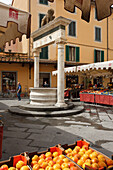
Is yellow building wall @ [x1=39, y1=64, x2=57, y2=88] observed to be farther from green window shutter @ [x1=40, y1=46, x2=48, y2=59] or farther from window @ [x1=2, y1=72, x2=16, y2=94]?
window @ [x1=2, y1=72, x2=16, y2=94]

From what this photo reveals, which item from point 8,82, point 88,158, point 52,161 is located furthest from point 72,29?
point 52,161

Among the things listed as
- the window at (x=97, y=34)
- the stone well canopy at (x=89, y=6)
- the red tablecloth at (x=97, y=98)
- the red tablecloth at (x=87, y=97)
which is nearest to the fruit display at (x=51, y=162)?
the stone well canopy at (x=89, y=6)

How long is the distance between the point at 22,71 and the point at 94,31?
431 inches

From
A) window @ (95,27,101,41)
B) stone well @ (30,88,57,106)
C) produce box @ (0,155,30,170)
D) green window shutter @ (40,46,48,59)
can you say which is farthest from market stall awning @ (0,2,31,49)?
window @ (95,27,101,41)

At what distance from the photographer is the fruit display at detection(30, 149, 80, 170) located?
1.68 meters

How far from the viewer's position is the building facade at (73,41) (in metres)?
17.1

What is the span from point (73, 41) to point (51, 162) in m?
18.5

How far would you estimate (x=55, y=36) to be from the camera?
26.4 ft

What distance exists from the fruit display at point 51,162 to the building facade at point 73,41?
1515 cm

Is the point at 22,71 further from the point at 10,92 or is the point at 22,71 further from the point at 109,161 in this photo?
the point at 109,161

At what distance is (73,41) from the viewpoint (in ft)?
62.6

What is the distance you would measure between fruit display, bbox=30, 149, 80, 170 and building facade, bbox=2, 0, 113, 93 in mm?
15152

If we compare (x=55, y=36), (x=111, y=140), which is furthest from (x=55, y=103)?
(x=111, y=140)

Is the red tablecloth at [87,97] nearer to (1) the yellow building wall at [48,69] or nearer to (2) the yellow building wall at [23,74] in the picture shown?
(1) the yellow building wall at [48,69]
